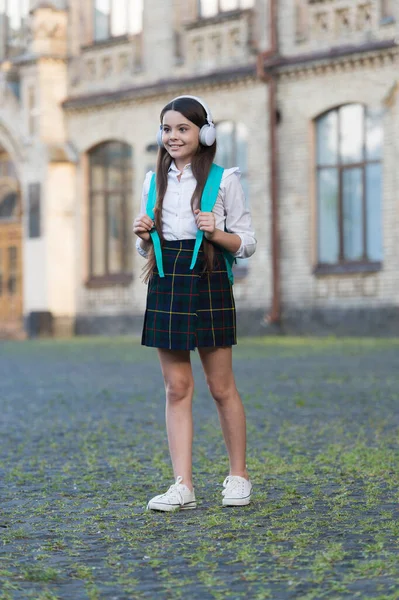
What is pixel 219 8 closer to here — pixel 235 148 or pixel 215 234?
pixel 235 148

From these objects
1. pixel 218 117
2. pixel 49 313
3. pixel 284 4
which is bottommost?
pixel 49 313

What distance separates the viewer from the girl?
6.05 metres

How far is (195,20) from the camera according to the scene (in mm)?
28188

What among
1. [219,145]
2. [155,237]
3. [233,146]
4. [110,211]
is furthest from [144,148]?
[155,237]

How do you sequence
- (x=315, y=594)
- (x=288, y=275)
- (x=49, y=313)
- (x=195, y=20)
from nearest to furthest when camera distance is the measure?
1. (x=315, y=594)
2. (x=288, y=275)
3. (x=195, y=20)
4. (x=49, y=313)

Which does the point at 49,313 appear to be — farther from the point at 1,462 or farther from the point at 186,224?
the point at 186,224

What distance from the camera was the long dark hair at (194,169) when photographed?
6059 mm

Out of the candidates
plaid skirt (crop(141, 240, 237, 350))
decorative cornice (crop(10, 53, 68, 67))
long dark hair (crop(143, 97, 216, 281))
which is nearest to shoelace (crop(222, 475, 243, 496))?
plaid skirt (crop(141, 240, 237, 350))

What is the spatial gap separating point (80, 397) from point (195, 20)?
16.6m

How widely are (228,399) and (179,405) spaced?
0.73 ft

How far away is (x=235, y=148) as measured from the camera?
90.0 feet

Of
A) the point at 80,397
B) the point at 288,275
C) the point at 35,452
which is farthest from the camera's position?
the point at 288,275

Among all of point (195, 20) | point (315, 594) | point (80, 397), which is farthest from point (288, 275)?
point (315, 594)

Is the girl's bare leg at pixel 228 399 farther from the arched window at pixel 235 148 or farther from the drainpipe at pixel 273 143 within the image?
the arched window at pixel 235 148
